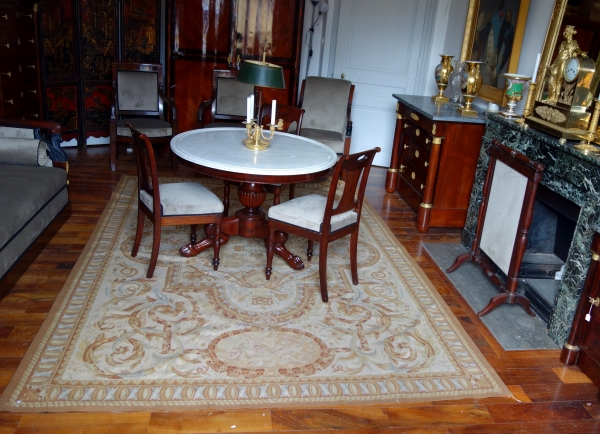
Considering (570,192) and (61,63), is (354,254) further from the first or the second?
(61,63)

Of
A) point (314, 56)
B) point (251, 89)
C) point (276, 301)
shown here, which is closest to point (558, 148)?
point (276, 301)

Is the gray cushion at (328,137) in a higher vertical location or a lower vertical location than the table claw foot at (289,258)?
higher

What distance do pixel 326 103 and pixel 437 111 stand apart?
4.62 feet

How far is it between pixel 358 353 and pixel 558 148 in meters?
1.65

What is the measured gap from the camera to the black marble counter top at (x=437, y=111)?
4293 millimetres

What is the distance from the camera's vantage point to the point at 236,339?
289cm

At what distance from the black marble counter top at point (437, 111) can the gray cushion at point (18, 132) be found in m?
2.96

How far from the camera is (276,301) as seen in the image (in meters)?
3.30

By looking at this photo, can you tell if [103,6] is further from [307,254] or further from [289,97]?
[307,254]

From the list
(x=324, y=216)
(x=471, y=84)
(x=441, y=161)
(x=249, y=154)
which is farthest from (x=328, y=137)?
(x=324, y=216)

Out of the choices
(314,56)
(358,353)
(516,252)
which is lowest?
(358,353)

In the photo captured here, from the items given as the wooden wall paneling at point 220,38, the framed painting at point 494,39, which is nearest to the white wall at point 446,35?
the framed painting at point 494,39

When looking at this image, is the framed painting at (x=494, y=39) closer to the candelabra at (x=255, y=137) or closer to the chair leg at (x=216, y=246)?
the candelabra at (x=255, y=137)

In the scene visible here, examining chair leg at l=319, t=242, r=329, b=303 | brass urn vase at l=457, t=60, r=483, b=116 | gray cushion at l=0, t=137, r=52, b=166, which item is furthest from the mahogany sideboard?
gray cushion at l=0, t=137, r=52, b=166
